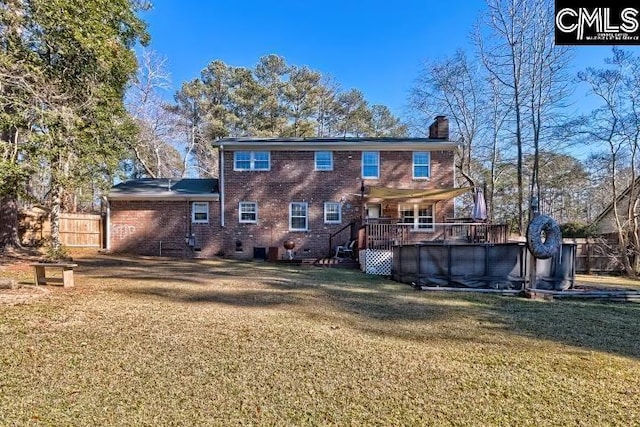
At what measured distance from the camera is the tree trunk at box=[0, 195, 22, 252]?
1468cm

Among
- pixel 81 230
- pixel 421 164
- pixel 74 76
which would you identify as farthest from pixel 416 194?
pixel 81 230

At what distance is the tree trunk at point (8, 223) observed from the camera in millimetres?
14680

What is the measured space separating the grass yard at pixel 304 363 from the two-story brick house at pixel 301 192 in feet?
35.2

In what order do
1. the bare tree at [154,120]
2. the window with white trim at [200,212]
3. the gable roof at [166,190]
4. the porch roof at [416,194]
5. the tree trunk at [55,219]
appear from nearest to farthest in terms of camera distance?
the tree trunk at [55,219] → the porch roof at [416,194] → the gable roof at [166,190] → the window with white trim at [200,212] → the bare tree at [154,120]

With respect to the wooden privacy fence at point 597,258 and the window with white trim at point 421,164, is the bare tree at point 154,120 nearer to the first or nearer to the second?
the window with white trim at point 421,164

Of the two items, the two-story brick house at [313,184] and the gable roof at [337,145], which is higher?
the gable roof at [337,145]

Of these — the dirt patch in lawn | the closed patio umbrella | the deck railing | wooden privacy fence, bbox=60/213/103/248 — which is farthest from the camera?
wooden privacy fence, bbox=60/213/103/248

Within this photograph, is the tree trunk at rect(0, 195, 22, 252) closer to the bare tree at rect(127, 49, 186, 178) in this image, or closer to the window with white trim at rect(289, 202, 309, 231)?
the window with white trim at rect(289, 202, 309, 231)

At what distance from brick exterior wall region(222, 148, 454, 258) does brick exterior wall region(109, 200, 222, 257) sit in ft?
2.45

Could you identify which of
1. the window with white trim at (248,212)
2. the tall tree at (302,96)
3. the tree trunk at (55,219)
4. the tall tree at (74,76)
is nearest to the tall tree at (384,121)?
the tall tree at (302,96)

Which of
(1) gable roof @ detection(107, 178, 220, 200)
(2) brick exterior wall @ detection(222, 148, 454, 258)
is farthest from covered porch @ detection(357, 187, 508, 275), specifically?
(1) gable roof @ detection(107, 178, 220, 200)

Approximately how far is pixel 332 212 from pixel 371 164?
2956 millimetres

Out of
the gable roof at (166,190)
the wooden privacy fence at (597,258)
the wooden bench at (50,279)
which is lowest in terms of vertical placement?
the wooden privacy fence at (597,258)

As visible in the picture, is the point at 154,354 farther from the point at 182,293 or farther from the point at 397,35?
the point at 397,35
